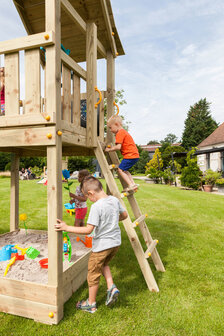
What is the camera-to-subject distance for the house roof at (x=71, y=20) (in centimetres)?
352

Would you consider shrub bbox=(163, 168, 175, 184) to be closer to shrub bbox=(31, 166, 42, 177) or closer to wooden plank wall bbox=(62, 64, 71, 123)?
shrub bbox=(31, 166, 42, 177)

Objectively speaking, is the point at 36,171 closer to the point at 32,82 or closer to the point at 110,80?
the point at 110,80

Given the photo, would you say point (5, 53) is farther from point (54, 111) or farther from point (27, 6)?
point (27, 6)

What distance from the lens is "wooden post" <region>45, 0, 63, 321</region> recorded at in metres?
2.53

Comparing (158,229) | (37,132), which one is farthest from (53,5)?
(158,229)

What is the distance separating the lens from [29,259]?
3.75 metres

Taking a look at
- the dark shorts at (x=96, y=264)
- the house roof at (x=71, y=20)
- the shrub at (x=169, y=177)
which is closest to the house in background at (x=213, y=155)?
the shrub at (x=169, y=177)

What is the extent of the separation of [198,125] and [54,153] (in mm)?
45434

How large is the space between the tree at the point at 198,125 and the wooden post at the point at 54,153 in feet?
139

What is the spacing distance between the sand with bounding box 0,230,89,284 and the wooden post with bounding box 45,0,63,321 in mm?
532

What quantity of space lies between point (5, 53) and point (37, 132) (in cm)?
107

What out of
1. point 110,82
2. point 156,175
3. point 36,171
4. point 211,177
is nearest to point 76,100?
point 110,82

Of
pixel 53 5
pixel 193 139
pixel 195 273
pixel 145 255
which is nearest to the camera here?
pixel 53 5

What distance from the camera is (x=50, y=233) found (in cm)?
262
